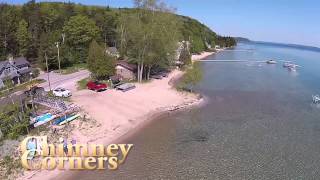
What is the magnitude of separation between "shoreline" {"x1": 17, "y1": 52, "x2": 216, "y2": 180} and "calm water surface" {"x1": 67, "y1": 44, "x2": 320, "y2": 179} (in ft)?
4.77

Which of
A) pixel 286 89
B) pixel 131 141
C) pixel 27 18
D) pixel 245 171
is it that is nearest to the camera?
pixel 245 171

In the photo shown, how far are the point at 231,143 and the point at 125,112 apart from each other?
15721 mm

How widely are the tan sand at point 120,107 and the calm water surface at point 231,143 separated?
7.70 feet

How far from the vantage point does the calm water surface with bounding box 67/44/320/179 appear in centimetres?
3117

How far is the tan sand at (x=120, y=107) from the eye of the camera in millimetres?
37281

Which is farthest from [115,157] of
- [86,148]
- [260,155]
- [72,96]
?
[72,96]

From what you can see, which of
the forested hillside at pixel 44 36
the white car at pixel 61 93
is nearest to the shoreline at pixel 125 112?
the white car at pixel 61 93

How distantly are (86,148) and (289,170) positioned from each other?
20830 mm

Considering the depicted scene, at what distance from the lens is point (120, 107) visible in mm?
47062

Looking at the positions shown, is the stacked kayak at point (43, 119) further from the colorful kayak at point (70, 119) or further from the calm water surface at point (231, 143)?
the calm water surface at point (231, 143)

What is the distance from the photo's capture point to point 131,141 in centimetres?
3769

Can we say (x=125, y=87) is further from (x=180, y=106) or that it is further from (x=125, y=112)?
(x=125, y=112)

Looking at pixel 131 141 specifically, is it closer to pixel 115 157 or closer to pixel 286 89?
pixel 115 157

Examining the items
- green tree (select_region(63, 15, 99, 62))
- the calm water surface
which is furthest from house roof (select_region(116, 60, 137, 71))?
green tree (select_region(63, 15, 99, 62))
